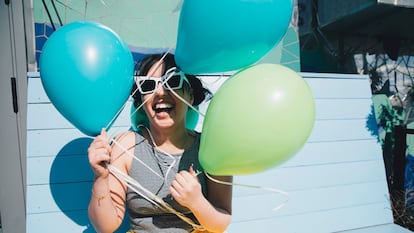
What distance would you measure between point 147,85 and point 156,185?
0.38m

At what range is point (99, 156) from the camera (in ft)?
2.89

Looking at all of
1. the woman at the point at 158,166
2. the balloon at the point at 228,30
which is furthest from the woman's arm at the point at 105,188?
the balloon at the point at 228,30

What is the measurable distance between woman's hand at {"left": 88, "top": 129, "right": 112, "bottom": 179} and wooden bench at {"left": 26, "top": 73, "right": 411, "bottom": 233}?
2.23 feet

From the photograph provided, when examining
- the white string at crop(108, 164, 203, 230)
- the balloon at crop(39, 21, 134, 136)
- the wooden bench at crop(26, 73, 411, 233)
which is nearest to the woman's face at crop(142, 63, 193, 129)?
the balloon at crop(39, 21, 134, 136)

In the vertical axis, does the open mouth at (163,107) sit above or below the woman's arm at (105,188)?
above

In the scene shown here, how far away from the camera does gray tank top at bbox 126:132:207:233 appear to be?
107 cm

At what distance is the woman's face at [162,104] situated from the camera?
1005 mm

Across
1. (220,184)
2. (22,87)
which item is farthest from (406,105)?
(22,87)

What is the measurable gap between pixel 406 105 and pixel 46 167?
3976 millimetres

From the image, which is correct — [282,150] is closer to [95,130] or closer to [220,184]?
[220,184]

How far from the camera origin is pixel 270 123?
29.5 inches

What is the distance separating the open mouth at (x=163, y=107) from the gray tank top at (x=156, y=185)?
0.59 feet

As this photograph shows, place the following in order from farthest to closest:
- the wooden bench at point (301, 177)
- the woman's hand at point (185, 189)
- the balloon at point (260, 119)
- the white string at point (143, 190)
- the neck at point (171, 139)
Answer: the wooden bench at point (301, 177), the neck at point (171, 139), the white string at point (143, 190), the woman's hand at point (185, 189), the balloon at point (260, 119)

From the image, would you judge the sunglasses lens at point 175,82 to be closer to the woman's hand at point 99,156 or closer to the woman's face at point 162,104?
the woman's face at point 162,104
